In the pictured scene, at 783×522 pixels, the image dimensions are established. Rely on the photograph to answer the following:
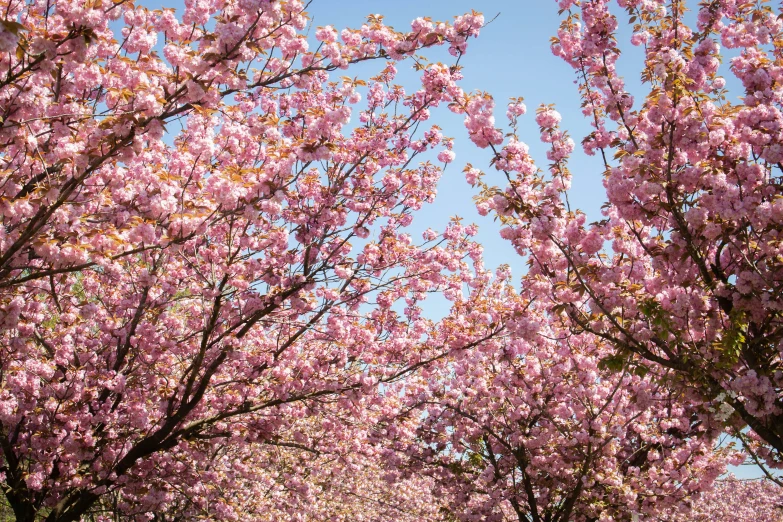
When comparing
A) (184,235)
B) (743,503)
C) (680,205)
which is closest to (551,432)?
(680,205)

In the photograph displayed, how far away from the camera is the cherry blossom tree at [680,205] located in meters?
5.64

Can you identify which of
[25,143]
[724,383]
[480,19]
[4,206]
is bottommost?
[724,383]

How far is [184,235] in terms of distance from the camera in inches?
233

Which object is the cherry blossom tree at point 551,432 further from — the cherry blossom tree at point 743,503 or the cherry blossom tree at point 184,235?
the cherry blossom tree at point 743,503

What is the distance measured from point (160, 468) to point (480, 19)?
892cm

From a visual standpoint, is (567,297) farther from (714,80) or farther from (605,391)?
(605,391)

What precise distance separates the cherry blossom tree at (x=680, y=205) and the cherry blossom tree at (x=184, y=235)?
1.92 meters

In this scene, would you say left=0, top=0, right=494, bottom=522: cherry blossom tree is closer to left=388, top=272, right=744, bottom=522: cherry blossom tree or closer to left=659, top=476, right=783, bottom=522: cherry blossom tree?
left=388, top=272, right=744, bottom=522: cherry blossom tree

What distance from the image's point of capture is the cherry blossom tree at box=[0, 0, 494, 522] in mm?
5473

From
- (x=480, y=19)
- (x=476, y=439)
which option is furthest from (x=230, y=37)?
Answer: (x=476, y=439)

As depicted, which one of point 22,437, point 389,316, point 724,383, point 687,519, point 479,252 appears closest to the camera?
point 724,383

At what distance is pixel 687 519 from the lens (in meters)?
16.1

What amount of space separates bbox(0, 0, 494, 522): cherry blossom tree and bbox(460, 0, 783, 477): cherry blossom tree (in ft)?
6.30

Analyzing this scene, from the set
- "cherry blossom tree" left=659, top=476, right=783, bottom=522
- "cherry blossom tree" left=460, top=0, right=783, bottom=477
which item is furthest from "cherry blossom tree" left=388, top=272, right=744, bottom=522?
"cherry blossom tree" left=659, top=476, right=783, bottom=522
